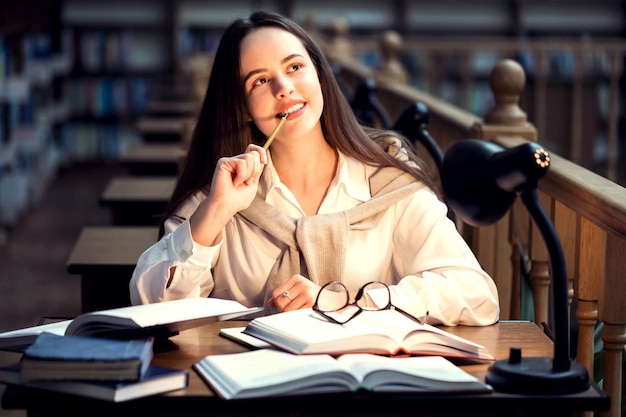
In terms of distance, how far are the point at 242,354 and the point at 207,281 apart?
0.55m

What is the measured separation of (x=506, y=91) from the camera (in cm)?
244

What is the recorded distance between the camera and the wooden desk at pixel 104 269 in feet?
8.14

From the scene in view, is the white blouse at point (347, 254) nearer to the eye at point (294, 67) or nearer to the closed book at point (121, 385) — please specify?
the eye at point (294, 67)

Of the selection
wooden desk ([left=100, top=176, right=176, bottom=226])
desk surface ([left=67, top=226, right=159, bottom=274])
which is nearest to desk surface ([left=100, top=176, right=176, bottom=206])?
wooden desk ([left=100, top=176, right=176, bottom=226])

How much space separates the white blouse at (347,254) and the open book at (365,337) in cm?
30

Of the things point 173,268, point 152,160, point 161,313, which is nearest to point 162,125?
point 152,160

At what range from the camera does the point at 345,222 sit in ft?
6.34

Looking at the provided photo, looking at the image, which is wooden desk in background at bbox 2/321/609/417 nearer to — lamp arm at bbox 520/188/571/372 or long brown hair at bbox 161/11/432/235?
lamp arm at bbox 520/188/571/372

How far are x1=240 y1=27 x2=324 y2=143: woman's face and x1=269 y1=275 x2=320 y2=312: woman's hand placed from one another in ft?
1.02

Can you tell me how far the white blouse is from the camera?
1805mm

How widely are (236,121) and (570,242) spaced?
0.66 meters

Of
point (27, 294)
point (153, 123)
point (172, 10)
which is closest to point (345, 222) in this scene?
point (27, 294)

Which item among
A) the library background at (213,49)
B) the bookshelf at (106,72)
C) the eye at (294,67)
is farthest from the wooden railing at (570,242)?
the bookshelf at (106,72)

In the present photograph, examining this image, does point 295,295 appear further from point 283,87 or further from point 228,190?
point 283,87
